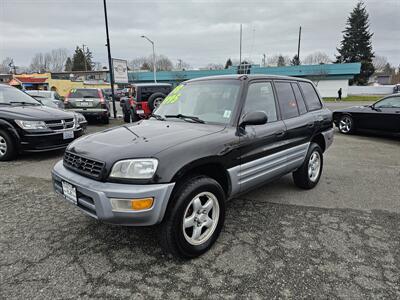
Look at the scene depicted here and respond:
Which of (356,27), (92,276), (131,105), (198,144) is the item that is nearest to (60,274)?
(92,276)

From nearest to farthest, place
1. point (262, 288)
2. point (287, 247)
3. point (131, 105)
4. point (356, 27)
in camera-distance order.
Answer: point (262, 288) < point (287, 247) < point (131, 105) < point (356, 27)


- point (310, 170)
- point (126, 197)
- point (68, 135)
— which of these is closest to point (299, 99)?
point (310, 170)

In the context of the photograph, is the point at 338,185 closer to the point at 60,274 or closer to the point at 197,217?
the point at 197,217

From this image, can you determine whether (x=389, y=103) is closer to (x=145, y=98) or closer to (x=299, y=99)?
(x=299, y=99)

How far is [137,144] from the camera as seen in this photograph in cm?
254

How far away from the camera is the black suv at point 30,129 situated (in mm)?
5809

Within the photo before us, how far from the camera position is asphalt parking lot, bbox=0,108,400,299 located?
2.25 metres

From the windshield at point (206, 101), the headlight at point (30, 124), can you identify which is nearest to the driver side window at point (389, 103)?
the windshield at point (206, 101)

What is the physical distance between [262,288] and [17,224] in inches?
115

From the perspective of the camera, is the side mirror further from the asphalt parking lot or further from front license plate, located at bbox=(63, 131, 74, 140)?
front license plate, located at bbox=(63, 131, 74, 140)

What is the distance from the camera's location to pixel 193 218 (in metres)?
2.64

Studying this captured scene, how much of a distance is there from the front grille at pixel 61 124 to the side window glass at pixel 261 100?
470 centimetres

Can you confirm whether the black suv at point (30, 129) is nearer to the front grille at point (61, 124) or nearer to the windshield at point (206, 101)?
Answer: the front grille at point (61, 124)

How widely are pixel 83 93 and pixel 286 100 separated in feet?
35.2
